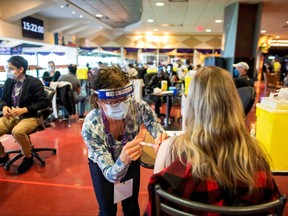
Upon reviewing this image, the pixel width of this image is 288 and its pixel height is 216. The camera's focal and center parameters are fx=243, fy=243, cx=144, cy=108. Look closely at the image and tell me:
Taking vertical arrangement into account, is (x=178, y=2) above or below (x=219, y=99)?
above

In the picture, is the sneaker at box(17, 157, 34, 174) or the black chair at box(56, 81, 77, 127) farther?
the black chair at box(56, 81, 77, 127)

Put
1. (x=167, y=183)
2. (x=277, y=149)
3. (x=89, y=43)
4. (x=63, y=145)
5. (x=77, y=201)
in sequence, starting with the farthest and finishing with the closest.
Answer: (x=89, y=43) → (x=63, y=145) → (x=77, y=201) → (x=277, y=149) → (x=167, y=183)

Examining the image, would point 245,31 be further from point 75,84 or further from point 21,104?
point 21,104

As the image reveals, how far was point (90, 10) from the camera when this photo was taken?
8.64 m

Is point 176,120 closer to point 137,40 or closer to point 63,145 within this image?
point 63,145

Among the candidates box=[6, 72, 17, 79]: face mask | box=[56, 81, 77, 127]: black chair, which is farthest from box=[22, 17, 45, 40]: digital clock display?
box=[6, 72, 17, 79]: face mask

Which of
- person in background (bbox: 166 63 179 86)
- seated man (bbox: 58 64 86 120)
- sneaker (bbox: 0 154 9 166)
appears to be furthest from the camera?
person in background (bbox: 166 63 179 86)

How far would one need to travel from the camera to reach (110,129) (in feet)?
4.64

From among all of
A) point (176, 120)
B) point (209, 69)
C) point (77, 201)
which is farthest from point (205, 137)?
point (176, 120)

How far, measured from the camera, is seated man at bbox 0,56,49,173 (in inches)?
114

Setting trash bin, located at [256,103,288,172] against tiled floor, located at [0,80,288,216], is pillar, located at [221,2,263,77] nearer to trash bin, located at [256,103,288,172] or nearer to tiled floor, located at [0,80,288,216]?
tiled floor, located at [0,80,288,216]

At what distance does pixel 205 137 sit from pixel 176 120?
4.94 meters

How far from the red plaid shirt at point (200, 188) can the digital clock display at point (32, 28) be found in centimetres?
946

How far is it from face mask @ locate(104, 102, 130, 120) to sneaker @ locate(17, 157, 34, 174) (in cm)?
221
